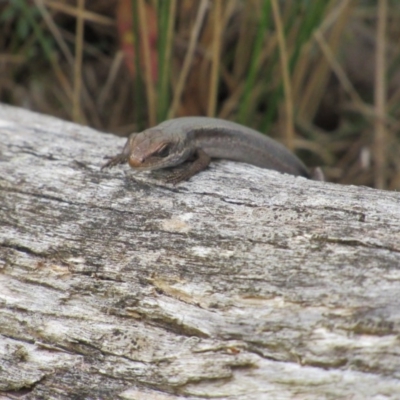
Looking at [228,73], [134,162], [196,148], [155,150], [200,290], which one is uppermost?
[228,73]

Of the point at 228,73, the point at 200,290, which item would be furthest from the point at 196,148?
the point at 228,73

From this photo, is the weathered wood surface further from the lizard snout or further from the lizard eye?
the lizard eye

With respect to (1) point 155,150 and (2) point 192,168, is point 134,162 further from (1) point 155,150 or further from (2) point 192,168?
(2) point 192,168

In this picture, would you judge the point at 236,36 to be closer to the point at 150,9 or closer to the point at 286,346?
the point at 150,9

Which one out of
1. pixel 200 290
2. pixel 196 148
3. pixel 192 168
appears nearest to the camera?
pixel 200 290

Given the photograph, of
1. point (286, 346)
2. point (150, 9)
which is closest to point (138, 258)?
point (286, 346)

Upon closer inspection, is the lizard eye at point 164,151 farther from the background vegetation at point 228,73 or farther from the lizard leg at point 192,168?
the background vegetation at point 228,73

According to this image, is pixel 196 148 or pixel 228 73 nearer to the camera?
pixel 196 148
